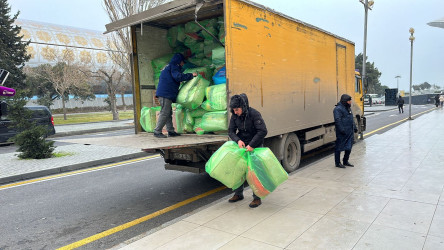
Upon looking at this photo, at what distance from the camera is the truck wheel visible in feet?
22.1

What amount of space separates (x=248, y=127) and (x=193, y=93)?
5.23 feet

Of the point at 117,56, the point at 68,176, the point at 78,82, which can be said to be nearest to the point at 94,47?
the point at 78,82

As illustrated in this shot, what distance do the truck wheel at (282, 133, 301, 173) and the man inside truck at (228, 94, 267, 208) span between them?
2.29m

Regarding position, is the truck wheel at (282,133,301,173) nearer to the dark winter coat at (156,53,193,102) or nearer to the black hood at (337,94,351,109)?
the black hood at (337,94,351,109)

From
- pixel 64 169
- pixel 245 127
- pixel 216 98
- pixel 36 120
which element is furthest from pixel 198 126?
pixel 36 120

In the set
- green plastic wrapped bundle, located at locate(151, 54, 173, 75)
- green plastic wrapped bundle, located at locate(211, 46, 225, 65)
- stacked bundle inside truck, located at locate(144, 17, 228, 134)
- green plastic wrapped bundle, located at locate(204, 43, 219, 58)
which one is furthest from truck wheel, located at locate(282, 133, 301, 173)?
green plastic wrapped bundle, located at locate(151, 54, 173, 75)

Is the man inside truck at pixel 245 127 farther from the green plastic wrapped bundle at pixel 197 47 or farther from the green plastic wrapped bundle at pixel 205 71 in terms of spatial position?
the green plastic wrapped bundle at pixel 197 47

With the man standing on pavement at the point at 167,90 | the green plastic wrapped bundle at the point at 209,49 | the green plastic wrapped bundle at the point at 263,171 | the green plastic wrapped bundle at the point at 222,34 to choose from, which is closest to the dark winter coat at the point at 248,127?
the green plastic wrapped bundle at the point at 263,171

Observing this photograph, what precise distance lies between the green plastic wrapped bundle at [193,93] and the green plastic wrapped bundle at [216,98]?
0.21 meters

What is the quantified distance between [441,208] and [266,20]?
398 centimetres

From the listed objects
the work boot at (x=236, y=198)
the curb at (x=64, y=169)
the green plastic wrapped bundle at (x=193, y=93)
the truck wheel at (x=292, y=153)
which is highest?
the green plastic wrapped bundle at (x=193, y=93)

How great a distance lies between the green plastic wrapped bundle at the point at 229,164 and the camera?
414 cm

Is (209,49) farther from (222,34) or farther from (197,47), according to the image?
(222,34)

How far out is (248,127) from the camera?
4.50m
